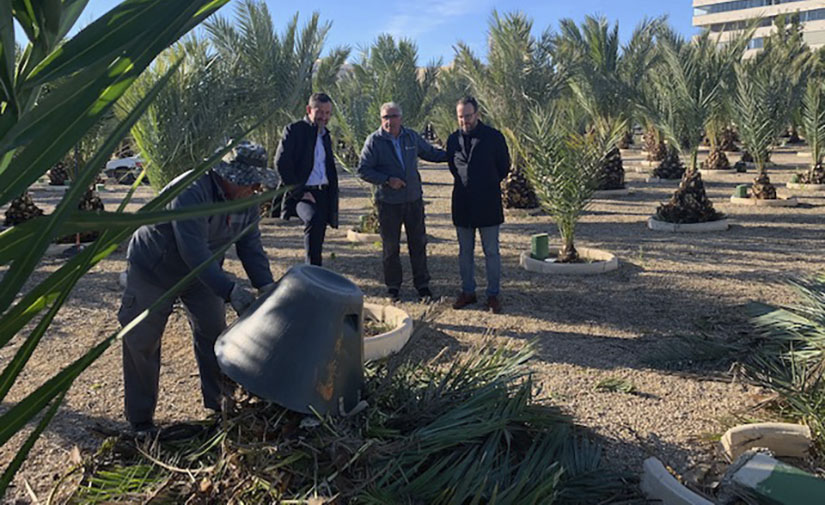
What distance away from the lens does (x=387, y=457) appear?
2.18 meters

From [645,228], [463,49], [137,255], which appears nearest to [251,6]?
[463,49]

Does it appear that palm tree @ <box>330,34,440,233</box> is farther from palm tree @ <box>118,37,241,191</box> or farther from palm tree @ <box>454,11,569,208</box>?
palm tree @ <box>118,37,241,191</box>

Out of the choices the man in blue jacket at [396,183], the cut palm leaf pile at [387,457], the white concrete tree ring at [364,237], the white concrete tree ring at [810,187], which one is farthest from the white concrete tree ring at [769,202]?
the cut palm leaf pile at [387,457]

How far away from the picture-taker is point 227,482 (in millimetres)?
2084

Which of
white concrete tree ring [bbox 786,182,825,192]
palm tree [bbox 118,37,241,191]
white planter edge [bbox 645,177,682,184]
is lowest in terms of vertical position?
white concrete tree ring [bbox 786,182,825,192]

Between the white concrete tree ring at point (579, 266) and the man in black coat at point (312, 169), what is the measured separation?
2.66 meters

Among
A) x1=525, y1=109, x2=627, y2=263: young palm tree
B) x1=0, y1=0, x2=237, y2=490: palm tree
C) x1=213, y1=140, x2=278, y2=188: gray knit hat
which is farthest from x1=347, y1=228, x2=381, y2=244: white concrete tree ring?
x1=0, y1=0, x2=237, y2=490: palm tree

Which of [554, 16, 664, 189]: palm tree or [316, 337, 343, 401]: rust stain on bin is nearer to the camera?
[316, 337, 343, 401]: rust stain on bin

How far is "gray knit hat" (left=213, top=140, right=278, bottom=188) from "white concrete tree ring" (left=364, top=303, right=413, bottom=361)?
1554mm

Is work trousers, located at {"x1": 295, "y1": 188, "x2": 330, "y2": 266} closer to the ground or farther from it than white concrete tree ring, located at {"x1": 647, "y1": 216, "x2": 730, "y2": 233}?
farther from it

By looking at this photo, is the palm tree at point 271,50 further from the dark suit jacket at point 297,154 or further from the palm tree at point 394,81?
the dark suit jacket at point 297,154

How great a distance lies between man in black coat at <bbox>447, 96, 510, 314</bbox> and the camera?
6.07 meters

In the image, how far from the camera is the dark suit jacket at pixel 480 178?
6.06 meters

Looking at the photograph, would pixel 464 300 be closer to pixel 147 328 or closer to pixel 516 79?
pixel 147 328
